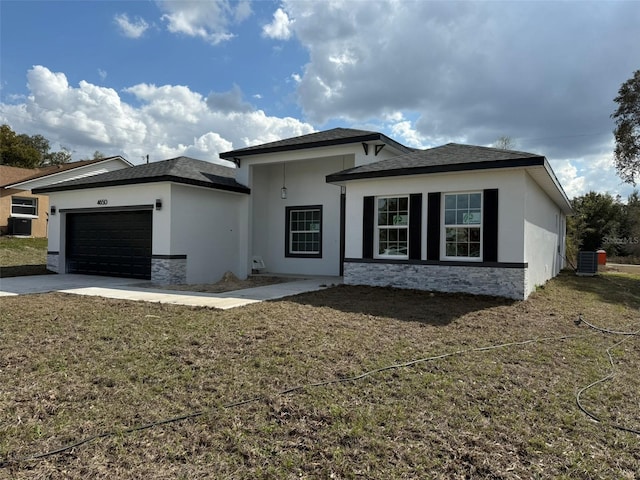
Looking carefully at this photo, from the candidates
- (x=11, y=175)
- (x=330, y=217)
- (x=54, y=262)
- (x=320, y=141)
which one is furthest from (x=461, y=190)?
(x=11, y=175)

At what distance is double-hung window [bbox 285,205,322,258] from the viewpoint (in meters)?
15.0

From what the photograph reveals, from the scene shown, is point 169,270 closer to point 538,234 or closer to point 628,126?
point 538,234

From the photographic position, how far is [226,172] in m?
15.8

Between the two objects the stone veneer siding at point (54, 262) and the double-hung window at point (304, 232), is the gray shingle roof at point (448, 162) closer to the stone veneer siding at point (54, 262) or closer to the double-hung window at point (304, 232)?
the double-hung window at point (304, 232)

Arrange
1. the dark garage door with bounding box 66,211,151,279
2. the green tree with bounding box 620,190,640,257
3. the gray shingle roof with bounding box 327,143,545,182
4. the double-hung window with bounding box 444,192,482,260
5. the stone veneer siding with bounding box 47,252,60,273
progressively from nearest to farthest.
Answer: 1. the gray shingle roof with bounding box 327,143,545,182
2. the double-hung window with bounding box 444,192,482,260
3. the dark garage door with bounding box 66,211,151,279
4. the stone veneer siding with bounding box 47,252,60,273
5. the green tree with bounding box 620,190,640,257

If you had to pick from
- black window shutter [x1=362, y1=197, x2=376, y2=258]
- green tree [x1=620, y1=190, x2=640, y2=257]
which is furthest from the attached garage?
green tree [x1=620, y1=190, x2=640, y2=257]

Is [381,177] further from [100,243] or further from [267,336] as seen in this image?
[100,243]

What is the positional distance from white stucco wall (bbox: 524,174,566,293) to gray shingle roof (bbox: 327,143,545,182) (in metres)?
0.77

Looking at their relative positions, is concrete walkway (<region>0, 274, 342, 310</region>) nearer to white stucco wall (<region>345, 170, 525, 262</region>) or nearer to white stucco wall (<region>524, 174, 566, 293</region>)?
white stucco wall (<region>345, 170, 525, 262</region>)

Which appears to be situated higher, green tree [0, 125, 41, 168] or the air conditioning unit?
green tree [0, 125, 41, 168]

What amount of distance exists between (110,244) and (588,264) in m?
18.0

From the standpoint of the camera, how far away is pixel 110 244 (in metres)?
14.0

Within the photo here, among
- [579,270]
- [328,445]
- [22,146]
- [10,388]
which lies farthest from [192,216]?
[22,146]

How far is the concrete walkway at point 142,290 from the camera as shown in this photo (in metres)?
9.09
